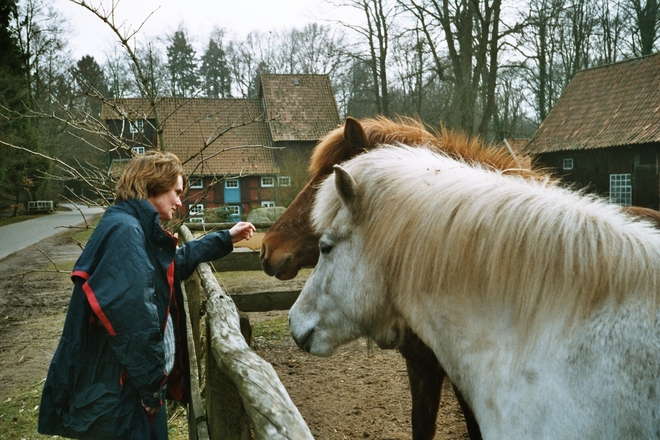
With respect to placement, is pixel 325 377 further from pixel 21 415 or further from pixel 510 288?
pixel 510 288

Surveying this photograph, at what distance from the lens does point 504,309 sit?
1595 millimetres

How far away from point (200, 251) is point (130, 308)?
993 millimetres

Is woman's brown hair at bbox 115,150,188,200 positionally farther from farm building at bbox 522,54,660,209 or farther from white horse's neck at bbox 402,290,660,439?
farm building at bbox 522,54,660,209

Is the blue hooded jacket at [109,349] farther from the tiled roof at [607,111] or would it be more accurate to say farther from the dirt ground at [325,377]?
the tiled roof at [607,111]

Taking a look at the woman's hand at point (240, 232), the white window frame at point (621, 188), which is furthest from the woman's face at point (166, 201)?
the white window frame at point (621, 188)

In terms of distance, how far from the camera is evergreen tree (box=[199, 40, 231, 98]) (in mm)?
45178

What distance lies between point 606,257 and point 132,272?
1.75m

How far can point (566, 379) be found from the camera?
4.63 ft

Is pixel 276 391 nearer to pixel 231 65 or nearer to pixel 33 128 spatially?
pixel 33 128

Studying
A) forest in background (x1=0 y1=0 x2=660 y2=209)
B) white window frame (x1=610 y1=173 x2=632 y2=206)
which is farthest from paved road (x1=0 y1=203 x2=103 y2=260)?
white window frame (x1=610 y1=173 x2=632 y2=206)

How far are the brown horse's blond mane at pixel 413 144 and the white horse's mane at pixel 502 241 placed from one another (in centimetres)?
84

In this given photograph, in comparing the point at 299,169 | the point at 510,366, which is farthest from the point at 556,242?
the point at 299,169

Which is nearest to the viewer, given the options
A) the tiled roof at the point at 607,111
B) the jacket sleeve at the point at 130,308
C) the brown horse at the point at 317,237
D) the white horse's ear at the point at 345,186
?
the white horse's ear at the point at 345,186

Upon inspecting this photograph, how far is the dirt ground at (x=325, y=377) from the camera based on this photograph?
14.0 ft
